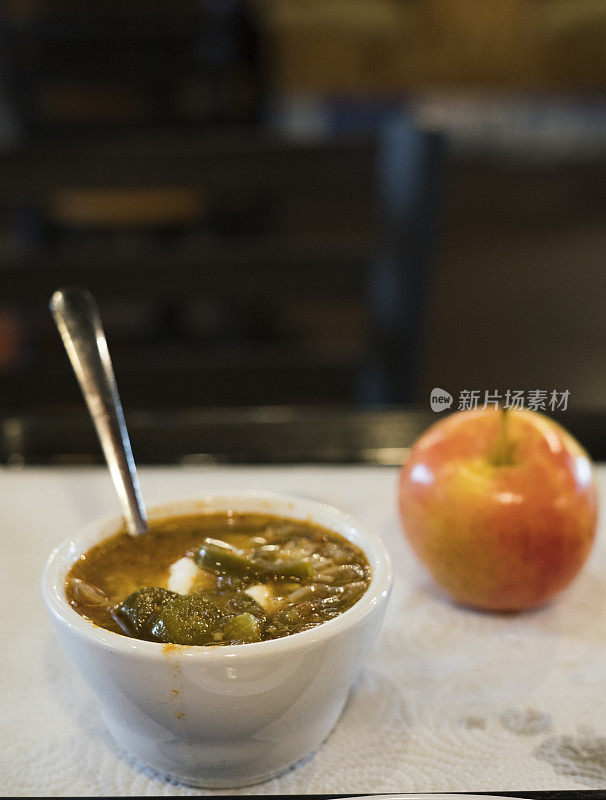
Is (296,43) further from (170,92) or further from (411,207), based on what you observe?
(411,207)

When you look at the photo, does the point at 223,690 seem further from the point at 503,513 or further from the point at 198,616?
the point at 503,513

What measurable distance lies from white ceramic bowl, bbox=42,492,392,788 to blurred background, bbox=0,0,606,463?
187cm

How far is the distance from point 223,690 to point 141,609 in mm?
90

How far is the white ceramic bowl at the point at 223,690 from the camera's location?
52 centimetres

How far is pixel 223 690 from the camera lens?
1.71 ft

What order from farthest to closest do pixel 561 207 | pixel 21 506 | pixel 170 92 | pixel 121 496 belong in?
1. pixel 561 207
2. pixel 170 92
3. pixel 21 506
4. pixel 121 496

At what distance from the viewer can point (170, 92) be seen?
8.60 ft

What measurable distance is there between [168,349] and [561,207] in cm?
586

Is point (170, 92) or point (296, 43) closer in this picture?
point (170, 92)

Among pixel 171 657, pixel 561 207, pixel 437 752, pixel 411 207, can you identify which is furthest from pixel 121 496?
pixel 561 207

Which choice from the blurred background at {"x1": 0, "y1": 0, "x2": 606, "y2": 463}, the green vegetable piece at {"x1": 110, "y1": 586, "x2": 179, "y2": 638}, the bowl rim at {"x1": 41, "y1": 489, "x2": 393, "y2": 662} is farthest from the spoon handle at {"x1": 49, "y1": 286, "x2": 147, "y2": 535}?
the blurred background at {"x1": 0, "y1": 0, "x2": 606, "y2": 463}

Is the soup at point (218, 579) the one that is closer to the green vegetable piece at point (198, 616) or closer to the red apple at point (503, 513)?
the green vegetable piece at point (198, 616)

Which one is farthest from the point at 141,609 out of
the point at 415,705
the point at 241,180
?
the point at 241,180

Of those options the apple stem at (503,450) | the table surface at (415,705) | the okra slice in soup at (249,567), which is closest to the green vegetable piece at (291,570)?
the okra slice in soup at (249,567)
